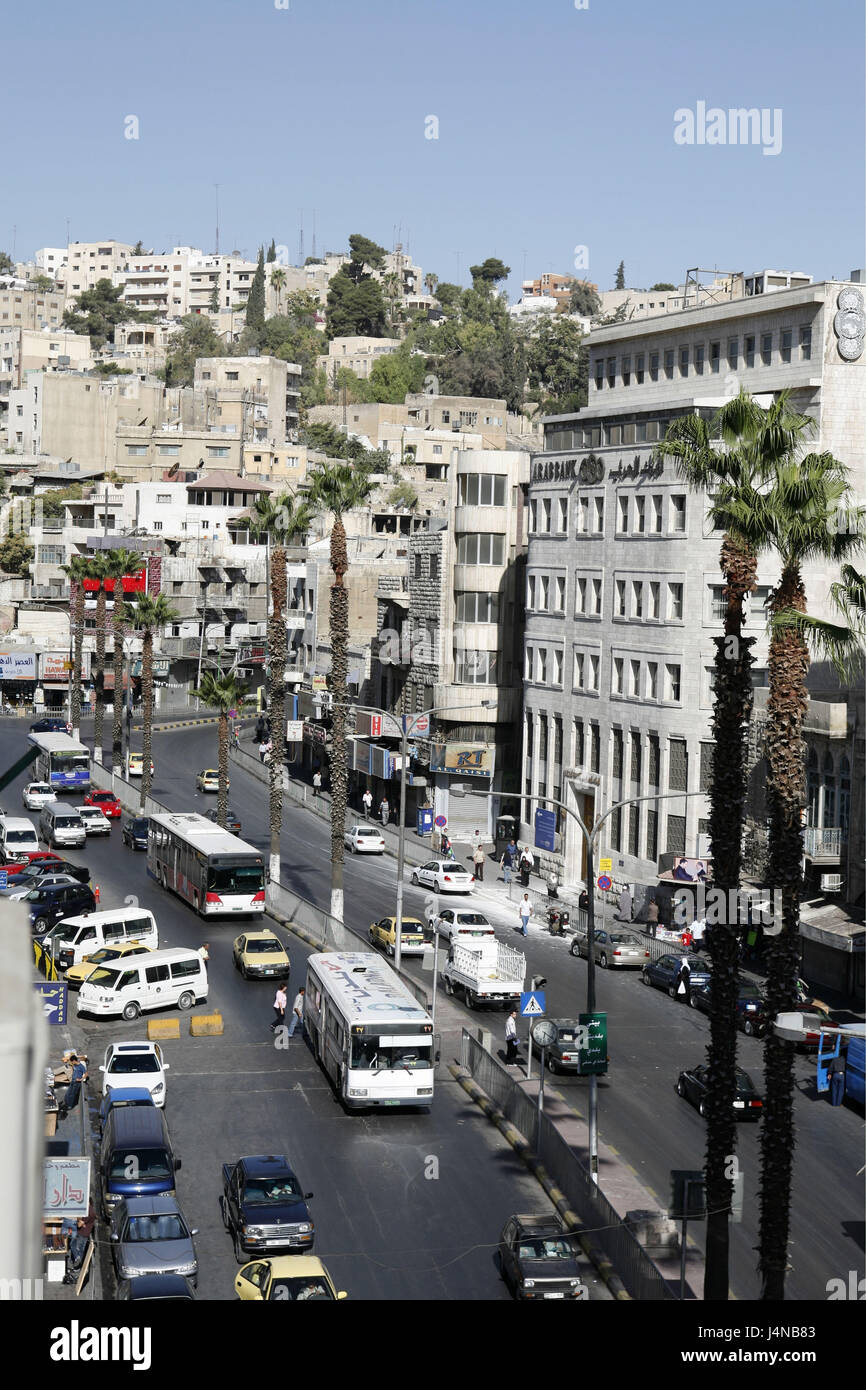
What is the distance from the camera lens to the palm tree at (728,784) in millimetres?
→ 27391

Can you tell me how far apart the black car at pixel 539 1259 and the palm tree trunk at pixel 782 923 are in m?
3.65

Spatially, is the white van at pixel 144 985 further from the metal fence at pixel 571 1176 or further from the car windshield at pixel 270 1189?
the car windshield at pixel 270 1189

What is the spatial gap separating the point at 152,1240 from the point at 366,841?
50.2 meters

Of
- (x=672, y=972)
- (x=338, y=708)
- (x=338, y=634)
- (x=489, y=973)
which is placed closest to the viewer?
(x=489, y=973)

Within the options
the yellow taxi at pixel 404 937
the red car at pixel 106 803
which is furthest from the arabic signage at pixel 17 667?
the yellow taxi at pixel 404 937

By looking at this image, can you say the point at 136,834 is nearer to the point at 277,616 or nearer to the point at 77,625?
the point at 277,616

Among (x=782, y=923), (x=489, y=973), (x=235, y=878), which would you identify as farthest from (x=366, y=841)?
(x=782, y=923)

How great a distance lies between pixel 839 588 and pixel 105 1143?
18.7 m

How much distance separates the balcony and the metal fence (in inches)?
726

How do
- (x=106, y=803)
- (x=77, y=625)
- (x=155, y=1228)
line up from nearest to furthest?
(x=155, y=1228) → (x=106, y=803) → (x=77, y=625)

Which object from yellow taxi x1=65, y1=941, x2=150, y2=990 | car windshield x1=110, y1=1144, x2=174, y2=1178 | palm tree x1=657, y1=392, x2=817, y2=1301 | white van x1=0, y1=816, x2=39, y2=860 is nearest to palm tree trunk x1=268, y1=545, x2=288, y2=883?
white van x1=0, y1=816, x2=39, y2=860

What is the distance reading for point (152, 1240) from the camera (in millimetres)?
29141

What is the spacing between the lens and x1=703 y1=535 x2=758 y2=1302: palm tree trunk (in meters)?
27.5
